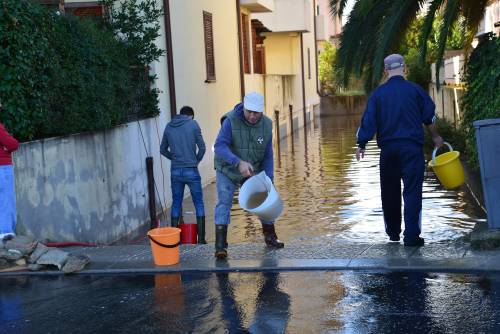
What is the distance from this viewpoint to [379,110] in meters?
7.91

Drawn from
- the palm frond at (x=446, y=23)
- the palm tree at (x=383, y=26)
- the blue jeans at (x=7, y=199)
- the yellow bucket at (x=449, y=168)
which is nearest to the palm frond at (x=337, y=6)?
the palm tree at (x=383, y=26)

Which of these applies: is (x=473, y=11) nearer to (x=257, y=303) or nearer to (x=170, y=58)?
(x=170, y=58)

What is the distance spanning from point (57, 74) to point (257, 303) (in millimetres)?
4321

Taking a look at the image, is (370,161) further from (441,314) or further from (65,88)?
(441,314)

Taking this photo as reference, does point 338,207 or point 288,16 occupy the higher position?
point 288,16

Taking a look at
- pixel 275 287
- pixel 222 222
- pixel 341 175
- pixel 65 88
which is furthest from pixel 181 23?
pixel 275 287

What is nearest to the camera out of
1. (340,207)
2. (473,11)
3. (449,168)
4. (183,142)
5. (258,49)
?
(449,168)

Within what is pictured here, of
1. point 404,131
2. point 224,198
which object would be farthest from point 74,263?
point 404,131

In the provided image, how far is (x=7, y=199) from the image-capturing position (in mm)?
8070

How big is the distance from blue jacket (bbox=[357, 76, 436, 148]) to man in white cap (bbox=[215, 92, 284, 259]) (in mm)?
896

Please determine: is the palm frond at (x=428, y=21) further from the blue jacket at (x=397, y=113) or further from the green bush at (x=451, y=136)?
the green bush at (x=451, y=136)

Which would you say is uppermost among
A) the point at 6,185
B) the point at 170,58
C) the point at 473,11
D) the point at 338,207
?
the point at 473,11

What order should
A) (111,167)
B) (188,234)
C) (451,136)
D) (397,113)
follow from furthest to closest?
1. (451,136)
2. (111,167)
3. (188,234)
4. (397,113)

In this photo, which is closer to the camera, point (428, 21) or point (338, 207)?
point (428, 21)
